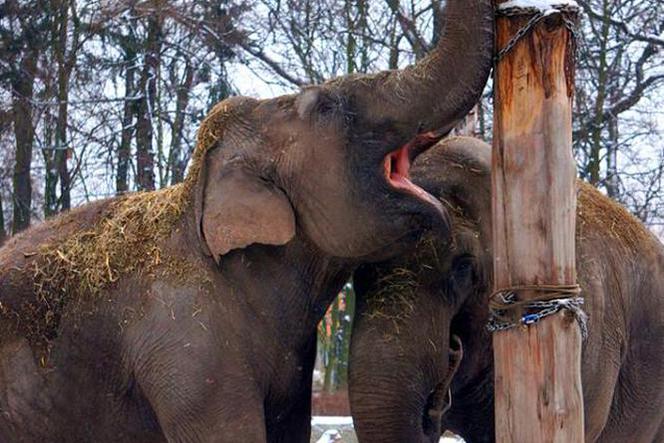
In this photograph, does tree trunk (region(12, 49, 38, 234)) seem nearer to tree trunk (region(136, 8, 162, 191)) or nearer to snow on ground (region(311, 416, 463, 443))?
tree trunk (region(136, 8, 162, 191))

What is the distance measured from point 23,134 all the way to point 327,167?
602 inches

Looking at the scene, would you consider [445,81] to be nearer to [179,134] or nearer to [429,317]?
[429,317]

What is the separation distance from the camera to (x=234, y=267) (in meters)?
5.97

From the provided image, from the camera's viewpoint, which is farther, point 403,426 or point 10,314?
point 10,314

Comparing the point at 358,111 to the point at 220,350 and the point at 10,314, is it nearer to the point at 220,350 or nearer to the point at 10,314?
the point at 220,350

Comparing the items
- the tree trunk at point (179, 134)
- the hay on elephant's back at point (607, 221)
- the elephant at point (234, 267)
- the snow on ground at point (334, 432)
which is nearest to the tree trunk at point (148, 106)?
the tree trunk at point (179, 134)

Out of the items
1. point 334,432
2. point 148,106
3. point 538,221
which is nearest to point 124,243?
point 538,221

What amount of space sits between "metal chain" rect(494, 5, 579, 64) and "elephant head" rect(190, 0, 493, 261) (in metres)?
0.41

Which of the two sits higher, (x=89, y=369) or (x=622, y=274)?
(x=622, y=274)

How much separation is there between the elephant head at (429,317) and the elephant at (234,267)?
22 cm

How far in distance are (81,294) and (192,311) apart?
714 mm

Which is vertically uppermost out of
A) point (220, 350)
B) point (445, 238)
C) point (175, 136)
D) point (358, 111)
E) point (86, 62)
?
point (86, 62)

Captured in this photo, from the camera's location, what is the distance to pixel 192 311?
5.81 m

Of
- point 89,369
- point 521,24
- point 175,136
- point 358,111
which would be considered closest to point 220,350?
point 89,369
